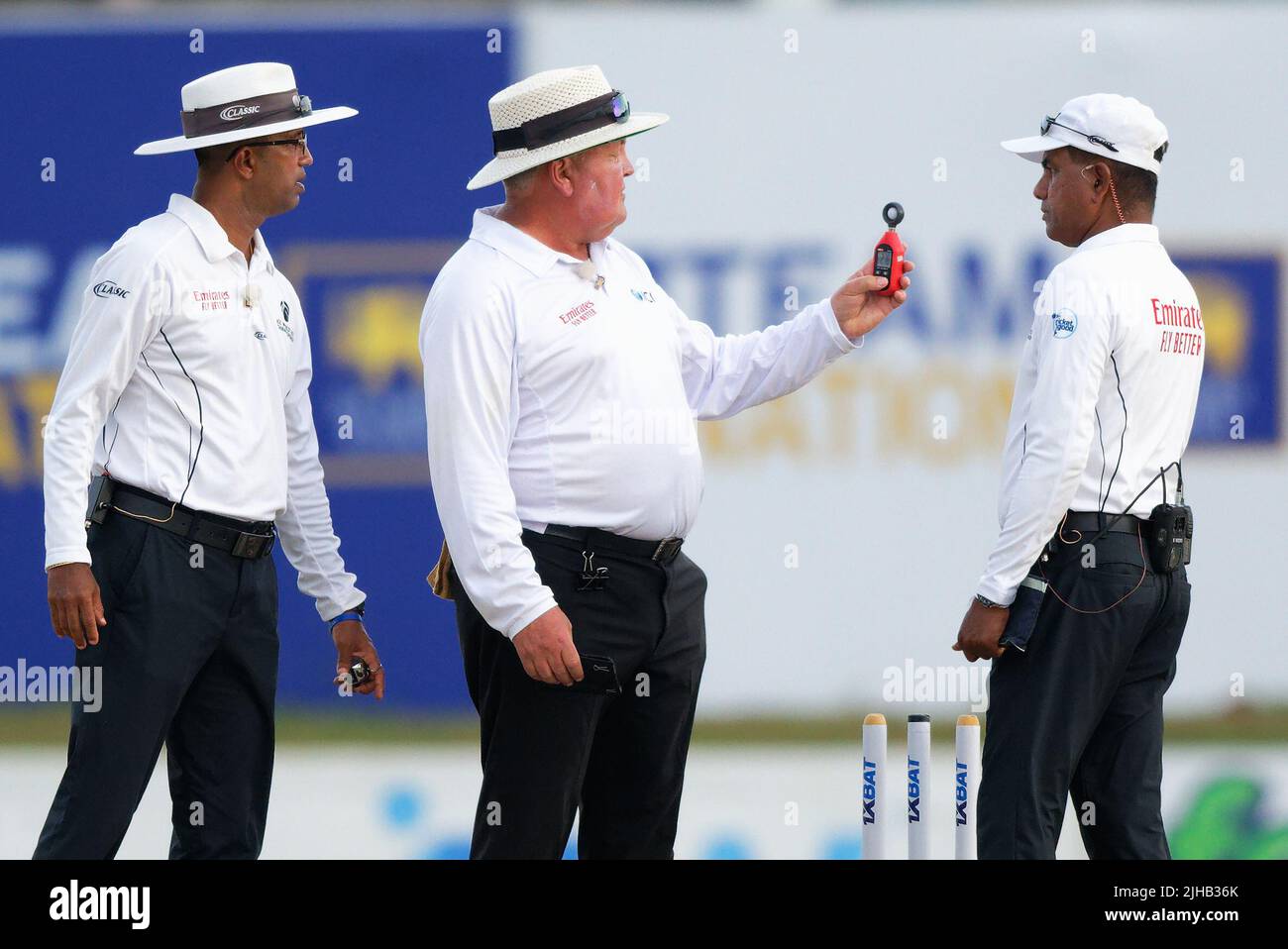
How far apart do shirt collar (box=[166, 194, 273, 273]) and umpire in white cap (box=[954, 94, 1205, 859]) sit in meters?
1.53

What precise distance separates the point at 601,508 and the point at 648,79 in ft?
12.1

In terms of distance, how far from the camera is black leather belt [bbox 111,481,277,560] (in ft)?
10.2

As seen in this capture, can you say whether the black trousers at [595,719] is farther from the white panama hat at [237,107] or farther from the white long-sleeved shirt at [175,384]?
the white panama hat at [237,107]

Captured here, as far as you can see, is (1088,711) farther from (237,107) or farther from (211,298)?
(237,107)

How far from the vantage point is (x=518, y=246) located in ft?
9.87

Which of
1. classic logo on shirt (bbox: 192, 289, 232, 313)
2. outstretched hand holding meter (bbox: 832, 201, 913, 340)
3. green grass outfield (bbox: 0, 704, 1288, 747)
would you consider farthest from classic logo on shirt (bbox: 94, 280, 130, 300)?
green grass outfield (bbox: 0, 704, 1288, 747)

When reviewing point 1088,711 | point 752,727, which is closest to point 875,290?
point 1088,711

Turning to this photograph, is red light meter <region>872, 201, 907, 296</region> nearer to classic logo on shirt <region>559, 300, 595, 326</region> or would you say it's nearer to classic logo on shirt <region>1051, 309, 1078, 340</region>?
classic logo on shirt <region>1051, 309, 1078, 340</region>

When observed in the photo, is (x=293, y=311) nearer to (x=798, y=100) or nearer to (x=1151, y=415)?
(x=1151, y=415)

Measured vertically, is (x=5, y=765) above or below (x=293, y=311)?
below

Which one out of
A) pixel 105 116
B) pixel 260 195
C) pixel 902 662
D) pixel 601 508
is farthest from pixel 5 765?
pixel 601 508

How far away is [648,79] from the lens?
632cm

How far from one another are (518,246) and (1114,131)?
1180 millimetres
